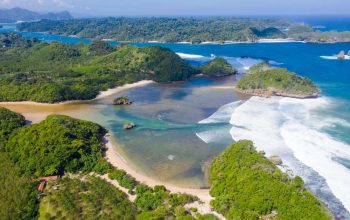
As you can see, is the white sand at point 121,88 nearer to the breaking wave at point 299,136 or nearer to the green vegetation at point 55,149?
the green vegetation at point 55,149

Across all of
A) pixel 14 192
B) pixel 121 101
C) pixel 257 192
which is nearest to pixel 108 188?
pixel 14 192

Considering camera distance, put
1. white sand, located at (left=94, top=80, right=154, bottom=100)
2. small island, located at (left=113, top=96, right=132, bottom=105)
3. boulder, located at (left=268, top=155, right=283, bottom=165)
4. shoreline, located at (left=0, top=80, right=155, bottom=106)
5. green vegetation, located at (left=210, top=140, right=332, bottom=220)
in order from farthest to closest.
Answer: white sand, located at (left=94, top=80, right=154, bottom=100)
shoreline, located at (left=0, top=80, right=155, bottom=106)
small island, located at (left=113, top=96, right=132, bottom=105)
boulder, located at (left=268, top=155, right=283, bottom=165)
green vegetation, located at (left=210, top=140, right=332, bottom=220)

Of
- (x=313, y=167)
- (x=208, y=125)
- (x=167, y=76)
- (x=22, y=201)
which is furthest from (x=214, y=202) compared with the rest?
(x=167, y=76)

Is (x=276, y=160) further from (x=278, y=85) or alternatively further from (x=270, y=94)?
(x=278, y=85)

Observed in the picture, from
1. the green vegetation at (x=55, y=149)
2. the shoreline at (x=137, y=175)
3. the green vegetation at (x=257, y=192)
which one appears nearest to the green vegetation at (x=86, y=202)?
the green vegetation at (x=55, y=149)

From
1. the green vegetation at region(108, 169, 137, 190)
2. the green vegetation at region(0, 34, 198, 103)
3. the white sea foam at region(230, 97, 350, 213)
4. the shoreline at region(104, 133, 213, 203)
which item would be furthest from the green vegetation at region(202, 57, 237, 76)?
the green vegetation at region(108, 169, 137, 190)

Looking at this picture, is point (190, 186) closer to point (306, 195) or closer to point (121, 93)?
point (306, 195)

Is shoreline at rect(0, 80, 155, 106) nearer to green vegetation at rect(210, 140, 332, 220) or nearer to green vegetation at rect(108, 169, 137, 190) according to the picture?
green vegetation at rect(108, 169, 137, 190)
